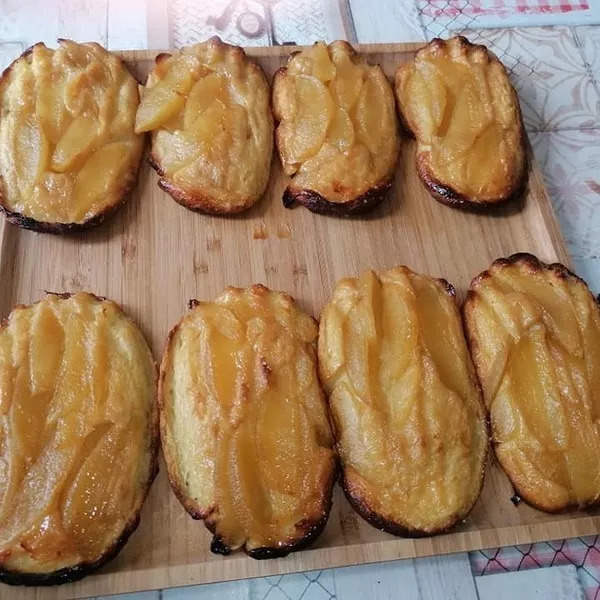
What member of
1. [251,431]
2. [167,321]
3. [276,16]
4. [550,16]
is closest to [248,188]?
[167,321]

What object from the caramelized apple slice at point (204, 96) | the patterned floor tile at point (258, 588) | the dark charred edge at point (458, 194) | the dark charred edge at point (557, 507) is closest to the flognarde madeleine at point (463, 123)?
the dark charred edge at point (458, 194)

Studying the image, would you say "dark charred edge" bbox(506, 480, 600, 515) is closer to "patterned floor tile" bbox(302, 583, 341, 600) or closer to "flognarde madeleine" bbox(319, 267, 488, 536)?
"flognarde madeleine" bbox(319, 267, 488, 536)

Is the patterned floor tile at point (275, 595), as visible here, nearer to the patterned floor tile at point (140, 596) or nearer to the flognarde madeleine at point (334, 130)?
the patterned floor tile at point (140, 596)

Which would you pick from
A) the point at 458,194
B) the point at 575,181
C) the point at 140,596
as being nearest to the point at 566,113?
the point at 575,181

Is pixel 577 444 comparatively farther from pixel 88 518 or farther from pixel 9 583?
pixel 9 583

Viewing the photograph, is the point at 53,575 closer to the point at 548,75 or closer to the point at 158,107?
the point at 158,107
